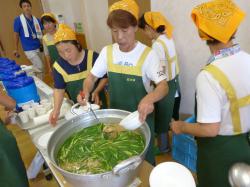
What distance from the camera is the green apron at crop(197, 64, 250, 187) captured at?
965 millimetres

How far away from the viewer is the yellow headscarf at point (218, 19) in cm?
90

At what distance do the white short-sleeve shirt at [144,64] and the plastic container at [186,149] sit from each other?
66 cm

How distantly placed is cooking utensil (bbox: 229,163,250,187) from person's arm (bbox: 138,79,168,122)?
405 millimetres

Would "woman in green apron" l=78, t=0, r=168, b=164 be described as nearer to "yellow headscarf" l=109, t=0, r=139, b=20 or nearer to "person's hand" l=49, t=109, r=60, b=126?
"yellow headscarf" l=109, t=0, r=139, b=20

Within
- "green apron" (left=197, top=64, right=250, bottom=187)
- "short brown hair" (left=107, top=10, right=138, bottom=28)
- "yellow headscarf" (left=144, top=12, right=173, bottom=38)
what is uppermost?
"short brown hair" (left=107, top=10, right=138, bottom=28)

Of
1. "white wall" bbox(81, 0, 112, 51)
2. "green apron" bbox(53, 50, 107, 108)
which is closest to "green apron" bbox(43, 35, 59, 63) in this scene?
"white wall" bbox(81, 0, 112, 51)

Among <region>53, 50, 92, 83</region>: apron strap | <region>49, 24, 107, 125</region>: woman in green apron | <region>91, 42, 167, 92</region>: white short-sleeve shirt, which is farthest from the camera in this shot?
<region>53, 50, 92, 83</region>: apron strap

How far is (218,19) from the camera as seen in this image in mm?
903

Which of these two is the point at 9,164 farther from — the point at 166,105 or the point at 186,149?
the point at 166,105

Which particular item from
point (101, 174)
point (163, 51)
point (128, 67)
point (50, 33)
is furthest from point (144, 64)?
point (50, 33)

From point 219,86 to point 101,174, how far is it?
0.58 metres

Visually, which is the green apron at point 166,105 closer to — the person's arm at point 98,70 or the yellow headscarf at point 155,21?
the yellow headscarf at point 155,21

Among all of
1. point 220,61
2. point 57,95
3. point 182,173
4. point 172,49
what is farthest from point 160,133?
point 182,173

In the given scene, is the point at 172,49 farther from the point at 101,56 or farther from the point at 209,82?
the point at 209,82
